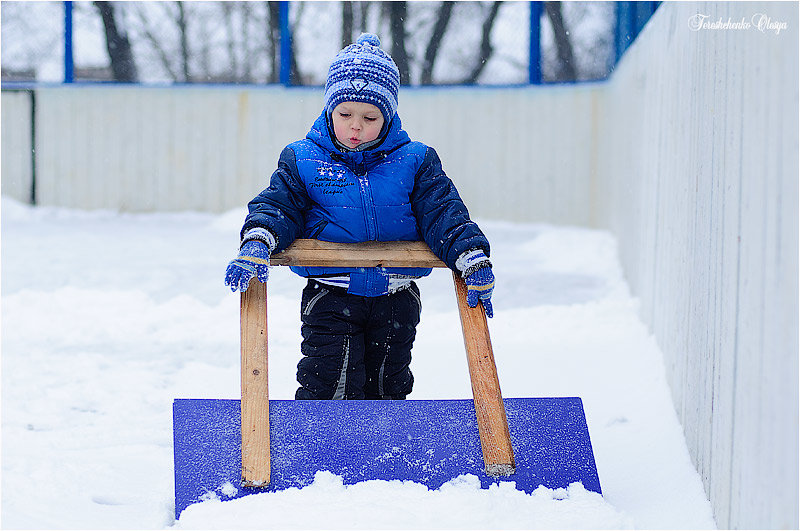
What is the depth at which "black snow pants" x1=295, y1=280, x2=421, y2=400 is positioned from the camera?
2.74 metres

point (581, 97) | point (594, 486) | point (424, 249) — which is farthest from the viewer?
point (581, 97)

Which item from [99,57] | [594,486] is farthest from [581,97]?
[594,486]

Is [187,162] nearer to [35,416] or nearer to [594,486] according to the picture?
[35,416]

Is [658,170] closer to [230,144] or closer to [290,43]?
[290,43]

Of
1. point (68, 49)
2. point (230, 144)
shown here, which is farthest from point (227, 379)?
point (68, 49)

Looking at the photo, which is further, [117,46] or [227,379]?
[117,46]

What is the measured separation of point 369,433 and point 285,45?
7.90 meters

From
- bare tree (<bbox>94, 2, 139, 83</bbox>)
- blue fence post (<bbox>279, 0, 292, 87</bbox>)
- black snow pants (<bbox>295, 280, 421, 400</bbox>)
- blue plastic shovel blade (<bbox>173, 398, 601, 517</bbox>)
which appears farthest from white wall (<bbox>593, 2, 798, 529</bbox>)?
bare tree (<bbox>94, 2, 139, 83</bbox>)

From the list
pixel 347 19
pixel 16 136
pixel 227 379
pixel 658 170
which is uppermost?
Answer: pixel 347 19

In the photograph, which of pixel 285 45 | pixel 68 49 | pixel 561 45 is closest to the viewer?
pixel 561 45

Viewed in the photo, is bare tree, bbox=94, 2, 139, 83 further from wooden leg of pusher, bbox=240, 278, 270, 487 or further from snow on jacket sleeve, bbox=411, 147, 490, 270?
wooden leg of pusher, bbox=240, 278, 270, 487

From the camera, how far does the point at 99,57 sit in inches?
388

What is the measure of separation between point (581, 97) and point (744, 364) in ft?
25.2

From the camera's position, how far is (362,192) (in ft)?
8.38
